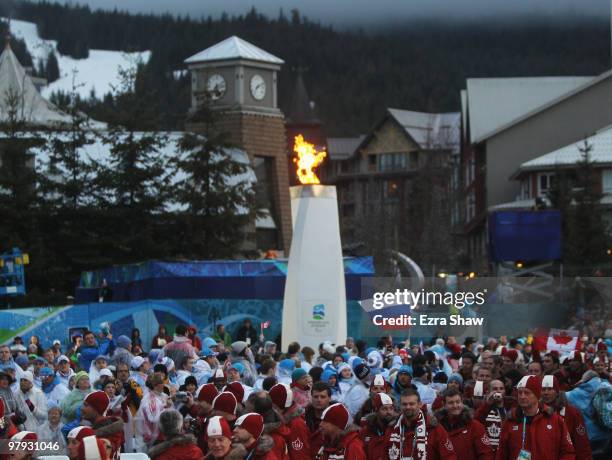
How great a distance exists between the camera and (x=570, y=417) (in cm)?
1410

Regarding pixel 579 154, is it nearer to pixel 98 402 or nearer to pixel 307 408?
pixel 307 408

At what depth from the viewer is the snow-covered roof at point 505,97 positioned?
293 ft

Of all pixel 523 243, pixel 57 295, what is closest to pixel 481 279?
pixel 523 243

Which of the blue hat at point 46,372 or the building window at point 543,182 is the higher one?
the building window at point 543,182

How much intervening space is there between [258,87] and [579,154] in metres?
28.5

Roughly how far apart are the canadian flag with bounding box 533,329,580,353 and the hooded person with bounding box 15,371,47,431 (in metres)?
10.6

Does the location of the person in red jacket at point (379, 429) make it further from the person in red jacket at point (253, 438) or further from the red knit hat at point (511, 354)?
the red knit hat at point (511, 354)

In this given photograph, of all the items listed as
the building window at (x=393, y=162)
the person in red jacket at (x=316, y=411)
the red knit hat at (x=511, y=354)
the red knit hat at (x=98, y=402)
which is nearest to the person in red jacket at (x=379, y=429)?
the person in red jacket at (x=316, y=411)

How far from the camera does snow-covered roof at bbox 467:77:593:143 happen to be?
89.2m

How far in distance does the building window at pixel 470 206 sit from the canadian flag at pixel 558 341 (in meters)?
65.4

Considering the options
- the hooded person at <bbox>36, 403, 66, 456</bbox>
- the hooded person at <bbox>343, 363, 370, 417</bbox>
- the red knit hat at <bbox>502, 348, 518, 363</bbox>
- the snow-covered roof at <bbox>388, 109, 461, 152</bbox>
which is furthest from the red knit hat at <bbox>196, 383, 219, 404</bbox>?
the snow-covered roof at <bbox>388, 109, 461, 152</bbox>

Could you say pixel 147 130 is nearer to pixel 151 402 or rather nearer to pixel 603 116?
pixel 603 116

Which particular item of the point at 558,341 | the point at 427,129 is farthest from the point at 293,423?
the point at 427,129

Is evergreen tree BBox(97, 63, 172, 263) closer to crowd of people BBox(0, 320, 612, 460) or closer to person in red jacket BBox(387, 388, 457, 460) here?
crowd of people BBox(0, 320, 612, 460)
